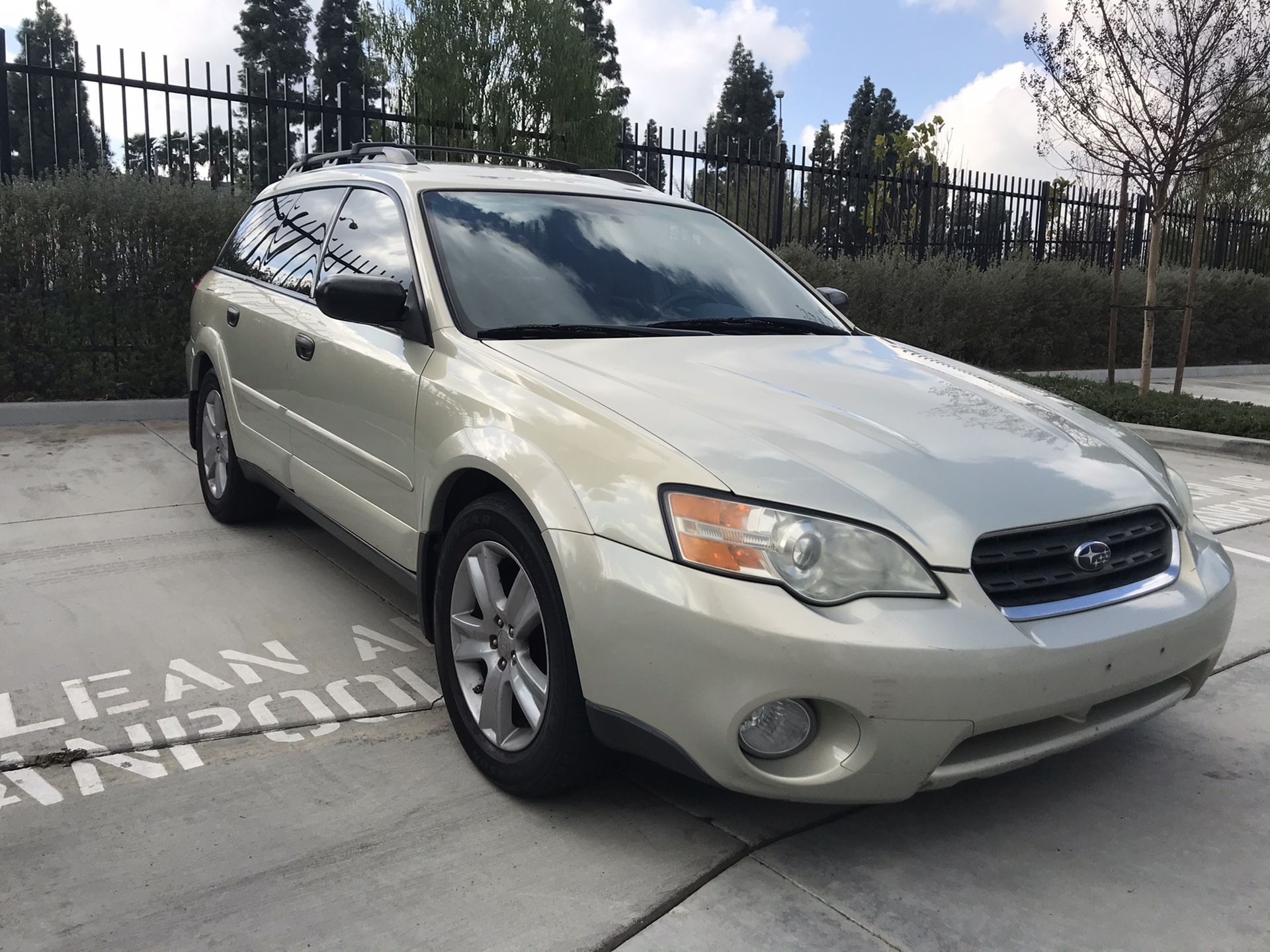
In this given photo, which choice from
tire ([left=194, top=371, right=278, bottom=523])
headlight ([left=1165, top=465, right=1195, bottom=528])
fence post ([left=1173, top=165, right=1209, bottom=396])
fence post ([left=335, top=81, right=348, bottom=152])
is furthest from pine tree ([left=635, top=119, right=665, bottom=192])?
headlight ([left=1165, top=465, right=1195, bottom=528])

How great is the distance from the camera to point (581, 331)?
324 centimetres

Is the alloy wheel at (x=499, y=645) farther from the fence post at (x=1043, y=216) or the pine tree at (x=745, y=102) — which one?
the pine tree at (x=745, y=102)

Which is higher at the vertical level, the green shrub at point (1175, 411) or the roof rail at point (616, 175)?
the roof rail at point (616, 175)

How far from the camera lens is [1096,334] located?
14.5 metres

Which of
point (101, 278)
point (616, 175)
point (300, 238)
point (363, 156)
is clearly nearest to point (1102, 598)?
point (616, 175)

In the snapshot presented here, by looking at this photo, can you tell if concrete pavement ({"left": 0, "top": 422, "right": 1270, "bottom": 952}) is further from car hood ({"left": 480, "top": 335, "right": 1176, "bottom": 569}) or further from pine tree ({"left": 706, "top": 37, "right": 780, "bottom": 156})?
pine tree ({"left": 706, "top": 37, "right": 780, "bottom": 156})

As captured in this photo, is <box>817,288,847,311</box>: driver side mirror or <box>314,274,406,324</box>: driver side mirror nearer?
<box>314,274,406,324</box>: driver side mirror

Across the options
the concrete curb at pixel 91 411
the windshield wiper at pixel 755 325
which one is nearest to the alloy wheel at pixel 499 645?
the windshield wiper at pixel 755 325

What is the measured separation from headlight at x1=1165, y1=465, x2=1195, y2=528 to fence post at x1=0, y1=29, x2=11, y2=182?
28.0ft

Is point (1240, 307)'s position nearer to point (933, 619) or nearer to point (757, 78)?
point (933, 619)

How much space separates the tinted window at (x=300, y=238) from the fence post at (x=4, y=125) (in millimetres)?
4919

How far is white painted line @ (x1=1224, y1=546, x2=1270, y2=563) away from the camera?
17.1ft

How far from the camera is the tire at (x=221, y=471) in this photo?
199 inches

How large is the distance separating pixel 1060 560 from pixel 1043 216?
15525mm
